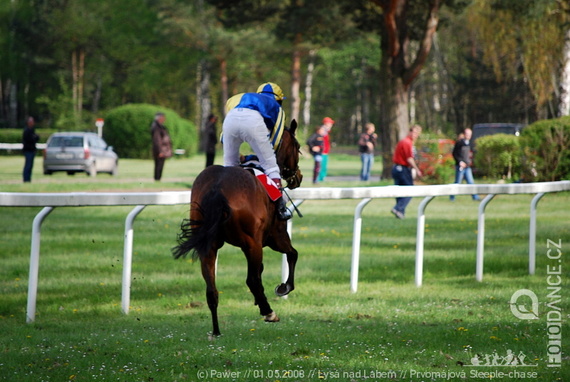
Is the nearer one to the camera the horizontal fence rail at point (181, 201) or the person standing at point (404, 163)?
the horizontal fence rail at point (181, 201)

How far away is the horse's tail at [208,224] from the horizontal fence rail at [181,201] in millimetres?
1759

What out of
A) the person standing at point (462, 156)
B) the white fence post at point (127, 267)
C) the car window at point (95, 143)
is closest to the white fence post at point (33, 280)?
the white fence post at point (127, 267)

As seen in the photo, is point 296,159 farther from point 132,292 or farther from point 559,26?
point 559,26

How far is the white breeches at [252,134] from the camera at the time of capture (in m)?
6.86

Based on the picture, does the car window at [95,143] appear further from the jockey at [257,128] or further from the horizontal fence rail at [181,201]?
the jockey at [257,128]

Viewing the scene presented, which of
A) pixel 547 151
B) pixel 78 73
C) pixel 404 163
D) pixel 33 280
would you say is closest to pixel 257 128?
pixel 33 280

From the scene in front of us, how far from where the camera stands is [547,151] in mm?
23719

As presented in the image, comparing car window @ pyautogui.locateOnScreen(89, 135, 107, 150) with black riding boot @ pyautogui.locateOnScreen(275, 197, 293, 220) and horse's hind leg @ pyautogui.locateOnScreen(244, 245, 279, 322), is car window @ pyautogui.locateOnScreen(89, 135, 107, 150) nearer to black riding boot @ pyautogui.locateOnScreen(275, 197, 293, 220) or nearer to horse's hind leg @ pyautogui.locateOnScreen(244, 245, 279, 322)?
black riding boot @ pyautogui.locateOnScreen(275, 197, 293, 220)

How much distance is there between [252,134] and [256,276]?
991 millimetres

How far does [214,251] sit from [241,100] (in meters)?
1.19

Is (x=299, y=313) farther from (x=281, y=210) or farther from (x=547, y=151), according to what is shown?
(x=547, y=151)

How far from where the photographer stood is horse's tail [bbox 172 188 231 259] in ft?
20.8

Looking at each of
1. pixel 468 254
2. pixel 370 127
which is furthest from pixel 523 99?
pixel 468 254

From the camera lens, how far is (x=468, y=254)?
499 inches
